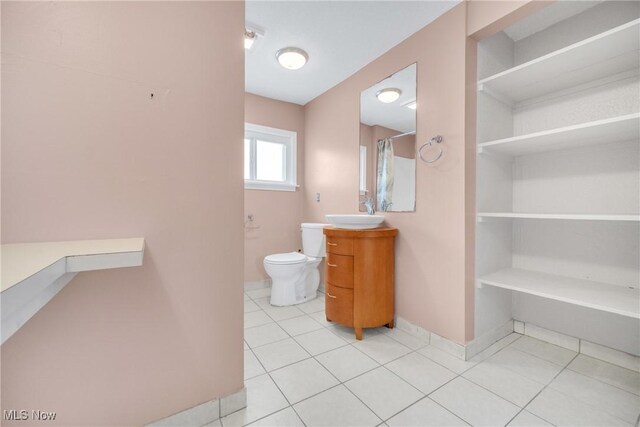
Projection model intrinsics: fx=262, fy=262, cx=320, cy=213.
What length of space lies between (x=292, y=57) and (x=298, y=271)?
1.95m

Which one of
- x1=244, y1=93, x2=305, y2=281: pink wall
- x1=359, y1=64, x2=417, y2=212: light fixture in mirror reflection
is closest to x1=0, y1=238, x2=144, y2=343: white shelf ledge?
x1=359, y1=64, x2=417, y2=212: light fixture in mirror reflection

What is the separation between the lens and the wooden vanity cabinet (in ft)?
6.45

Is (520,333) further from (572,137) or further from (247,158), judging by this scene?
(247,158)

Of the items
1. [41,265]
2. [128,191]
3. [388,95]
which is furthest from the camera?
[388,95]

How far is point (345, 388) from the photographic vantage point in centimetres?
143

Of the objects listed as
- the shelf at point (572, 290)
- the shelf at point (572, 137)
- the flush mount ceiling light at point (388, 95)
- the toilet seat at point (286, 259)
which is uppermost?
the flush mount ceiling light at point (388, 95)

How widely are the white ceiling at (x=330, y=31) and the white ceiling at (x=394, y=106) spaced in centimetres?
26

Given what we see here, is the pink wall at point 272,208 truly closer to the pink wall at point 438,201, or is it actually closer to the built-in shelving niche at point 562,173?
the pink wall at point 438,201

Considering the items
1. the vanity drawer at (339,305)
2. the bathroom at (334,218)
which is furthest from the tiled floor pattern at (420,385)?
the vanity drawer at (339,305)

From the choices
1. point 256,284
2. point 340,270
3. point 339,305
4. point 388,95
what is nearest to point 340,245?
point 340,270

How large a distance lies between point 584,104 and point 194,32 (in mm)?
2352

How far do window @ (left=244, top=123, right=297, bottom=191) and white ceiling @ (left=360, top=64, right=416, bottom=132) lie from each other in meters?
1.14

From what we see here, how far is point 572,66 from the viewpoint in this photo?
1545 millimetres

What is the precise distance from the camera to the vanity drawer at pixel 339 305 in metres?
2.00
